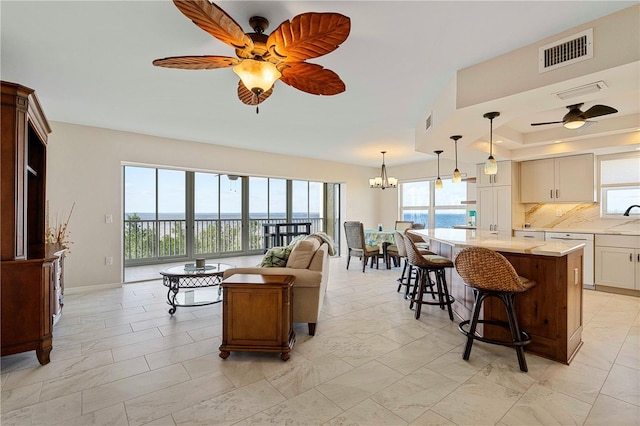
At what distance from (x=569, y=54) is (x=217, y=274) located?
3.81m

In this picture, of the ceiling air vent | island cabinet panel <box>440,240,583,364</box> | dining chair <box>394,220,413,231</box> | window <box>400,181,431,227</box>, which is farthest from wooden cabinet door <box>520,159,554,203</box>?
the ceiling air vent

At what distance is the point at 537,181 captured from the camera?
5.36 metres

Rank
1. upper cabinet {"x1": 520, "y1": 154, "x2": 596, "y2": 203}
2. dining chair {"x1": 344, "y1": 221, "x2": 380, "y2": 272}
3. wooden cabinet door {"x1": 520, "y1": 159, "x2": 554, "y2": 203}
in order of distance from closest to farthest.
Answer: upper cabinet {"x1": 520, "y1": 154, "x2": 596, "y2": 203} < wooden cabinet door {"x1": 520, "y1": 159, "x2": 554, "y2": 203} < dining chair {"x1": 344, "y1": 221, "x2": 380, "y2": 272}

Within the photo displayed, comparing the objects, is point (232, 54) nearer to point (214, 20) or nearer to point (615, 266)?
Result: point (214, 20)

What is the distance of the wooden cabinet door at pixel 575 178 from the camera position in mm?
4824

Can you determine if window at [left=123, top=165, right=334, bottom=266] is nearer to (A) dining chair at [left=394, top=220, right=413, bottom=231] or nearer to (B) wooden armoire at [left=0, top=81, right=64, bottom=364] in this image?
(A) dining chair at [left=394, top=220, right=413, bottom=231]

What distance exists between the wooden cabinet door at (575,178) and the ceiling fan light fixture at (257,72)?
17.3 ft

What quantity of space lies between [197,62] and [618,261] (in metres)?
5.85

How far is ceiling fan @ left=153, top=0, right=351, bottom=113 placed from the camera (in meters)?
1.57

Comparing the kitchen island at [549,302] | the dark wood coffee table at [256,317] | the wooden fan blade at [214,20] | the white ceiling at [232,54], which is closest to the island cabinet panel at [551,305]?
the kitchen island at [549,302]

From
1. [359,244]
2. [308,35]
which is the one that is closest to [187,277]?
[308,35]

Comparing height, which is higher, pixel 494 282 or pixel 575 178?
pixel 575 178

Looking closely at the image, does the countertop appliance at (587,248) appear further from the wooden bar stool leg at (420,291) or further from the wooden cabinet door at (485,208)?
the wooden bar stool leg at (420,291)

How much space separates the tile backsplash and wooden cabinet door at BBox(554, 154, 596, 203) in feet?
1.09
